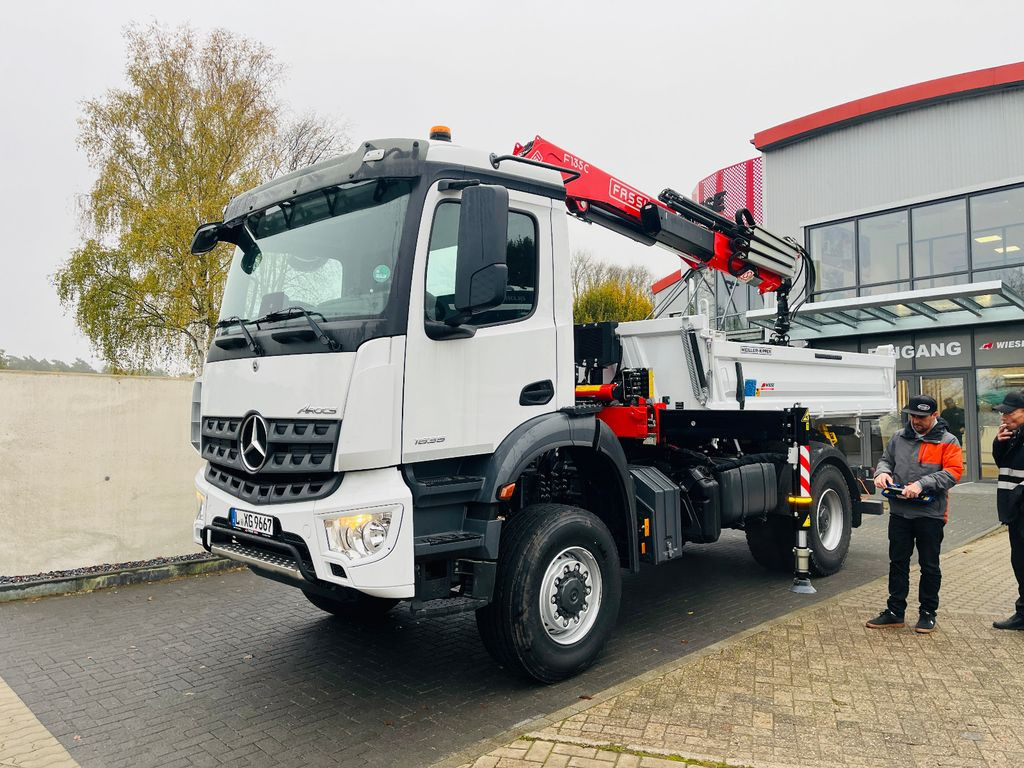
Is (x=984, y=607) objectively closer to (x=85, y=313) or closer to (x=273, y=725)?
(x=273, y=725)

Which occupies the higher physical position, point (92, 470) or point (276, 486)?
point (276, 486)

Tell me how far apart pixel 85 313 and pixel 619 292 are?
14.8 m

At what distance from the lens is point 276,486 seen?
13.3 feet

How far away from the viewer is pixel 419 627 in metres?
5.87

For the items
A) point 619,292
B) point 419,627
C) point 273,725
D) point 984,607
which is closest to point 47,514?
point 419,627

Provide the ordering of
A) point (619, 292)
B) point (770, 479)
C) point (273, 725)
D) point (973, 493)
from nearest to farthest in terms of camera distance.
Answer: point (273, 725)
point (770, 479)
point (973, 493)
point (619, 292)

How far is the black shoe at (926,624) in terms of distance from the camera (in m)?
5.38

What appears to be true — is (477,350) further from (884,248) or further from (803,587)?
(884,248)

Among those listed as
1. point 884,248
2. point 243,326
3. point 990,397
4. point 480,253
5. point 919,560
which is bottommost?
point 919,560

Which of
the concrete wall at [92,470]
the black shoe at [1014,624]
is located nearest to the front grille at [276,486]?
the concrete wall at [92,470]

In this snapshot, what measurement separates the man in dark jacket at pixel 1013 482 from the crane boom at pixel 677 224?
2.83m

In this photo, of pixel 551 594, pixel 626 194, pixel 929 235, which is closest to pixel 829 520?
pixel 626 194

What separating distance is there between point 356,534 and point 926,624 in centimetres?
426

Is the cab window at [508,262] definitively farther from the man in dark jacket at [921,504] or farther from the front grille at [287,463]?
the man in dark jacket at [921,504]
